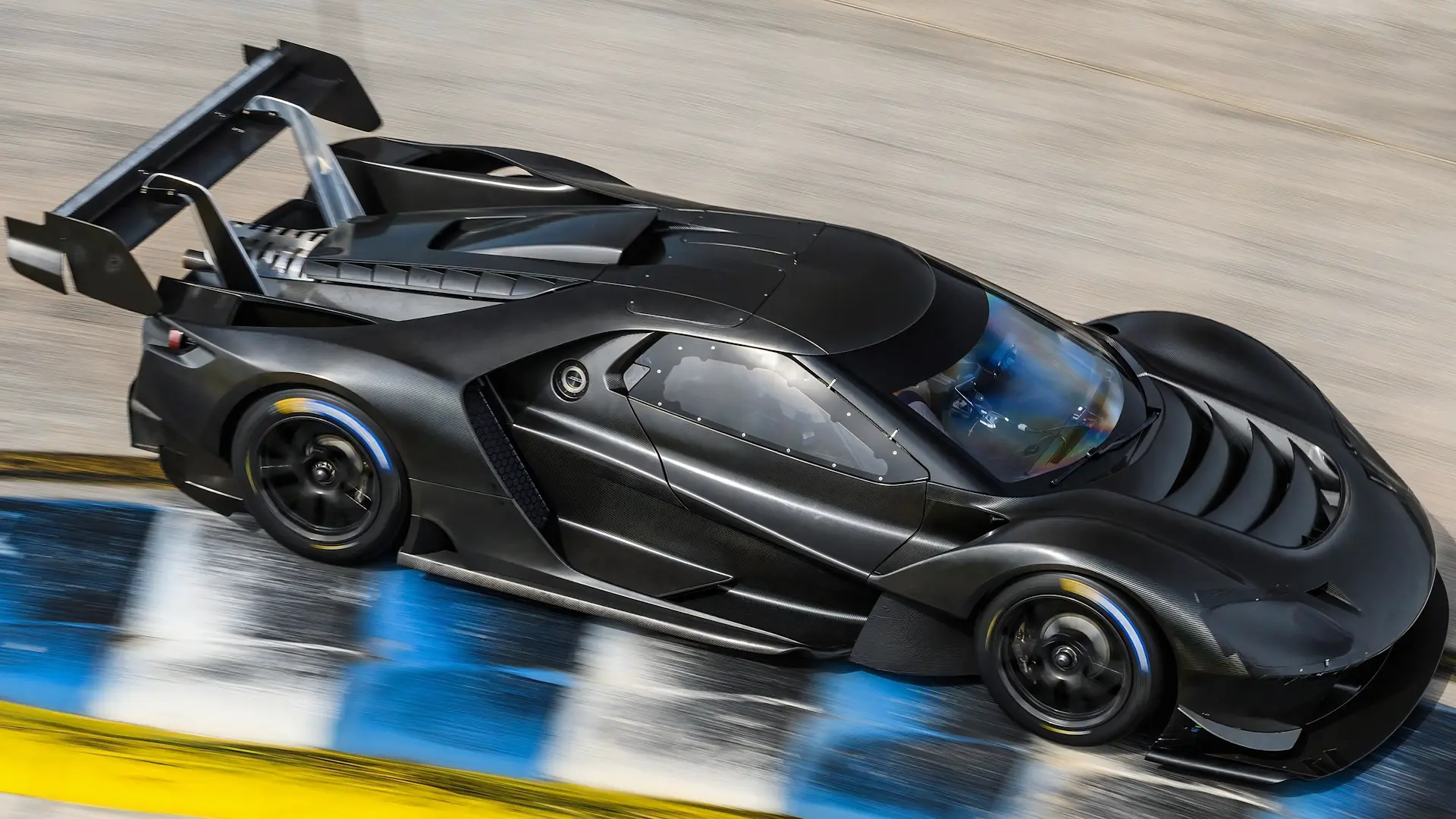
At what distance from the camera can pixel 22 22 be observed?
30.2 feet

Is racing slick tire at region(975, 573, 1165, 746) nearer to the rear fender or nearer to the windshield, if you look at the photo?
the rear fender

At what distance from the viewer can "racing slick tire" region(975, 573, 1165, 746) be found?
434cm

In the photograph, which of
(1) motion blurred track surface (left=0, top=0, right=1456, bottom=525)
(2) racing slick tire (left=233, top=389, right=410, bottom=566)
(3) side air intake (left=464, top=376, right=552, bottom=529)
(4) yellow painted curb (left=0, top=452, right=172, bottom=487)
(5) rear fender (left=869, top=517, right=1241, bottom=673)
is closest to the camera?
(5) rear fender (left=869, top=517, right=1241, bottom=673)

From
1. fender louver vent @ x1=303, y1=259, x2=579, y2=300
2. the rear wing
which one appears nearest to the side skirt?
fender louver vent @ x1=303, y1=259, x2=579, y2=300

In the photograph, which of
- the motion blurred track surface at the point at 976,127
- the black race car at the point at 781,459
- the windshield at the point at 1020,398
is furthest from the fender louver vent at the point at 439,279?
the motion blurred track surface at the point at 976,127

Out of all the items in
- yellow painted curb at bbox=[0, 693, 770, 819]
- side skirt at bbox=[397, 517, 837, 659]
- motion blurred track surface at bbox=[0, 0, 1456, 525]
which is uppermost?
A: motion blurred track surface at bbox=[0, 0, 1456, 525]

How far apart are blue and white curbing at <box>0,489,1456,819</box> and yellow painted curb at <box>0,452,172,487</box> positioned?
0.47 meters

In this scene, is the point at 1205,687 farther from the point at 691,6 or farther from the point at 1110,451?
the point at 691,6

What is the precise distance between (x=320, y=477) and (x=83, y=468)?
1.32m

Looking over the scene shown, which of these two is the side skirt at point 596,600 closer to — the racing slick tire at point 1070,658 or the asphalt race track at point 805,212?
the asphalt race track at point 805,212

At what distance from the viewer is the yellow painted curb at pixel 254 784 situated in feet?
14.1

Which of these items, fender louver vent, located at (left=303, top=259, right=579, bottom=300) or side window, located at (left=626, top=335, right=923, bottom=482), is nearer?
side window, located at (left=626, top=335, right=923, bottom=482)

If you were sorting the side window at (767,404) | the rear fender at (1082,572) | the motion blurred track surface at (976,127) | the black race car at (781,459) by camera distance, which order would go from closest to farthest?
the rear fender at (1082,572)
the black race car at (781,459)
the side window at (767,404)
the motion blurred track surface at (976,127)

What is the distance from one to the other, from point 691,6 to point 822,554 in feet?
20.7
